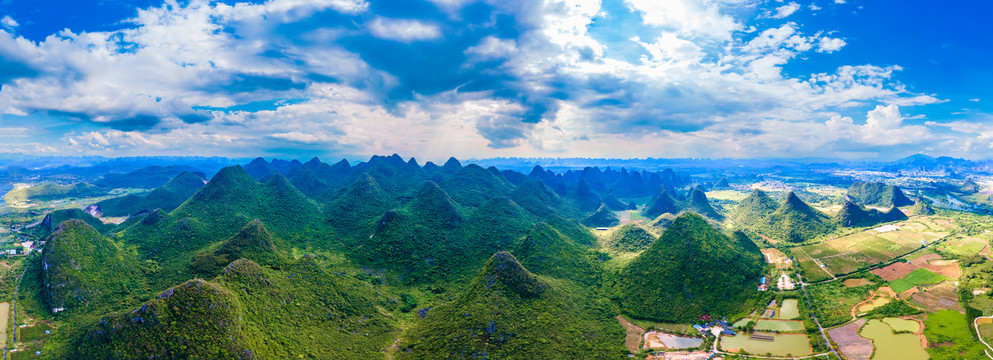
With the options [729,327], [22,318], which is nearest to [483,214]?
[729,327]

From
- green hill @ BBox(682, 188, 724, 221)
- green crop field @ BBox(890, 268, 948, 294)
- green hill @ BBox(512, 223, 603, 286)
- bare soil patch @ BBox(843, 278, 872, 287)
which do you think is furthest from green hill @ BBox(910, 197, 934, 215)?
green hill @ BBox(512, 223, 603, 286)

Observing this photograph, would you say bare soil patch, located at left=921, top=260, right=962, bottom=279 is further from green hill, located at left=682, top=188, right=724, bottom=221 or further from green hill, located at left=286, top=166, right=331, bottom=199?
green hill, located at left=286, top=166, right=331, bottom=199

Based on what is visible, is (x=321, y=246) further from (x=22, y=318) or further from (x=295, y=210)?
(x=22, y=318)

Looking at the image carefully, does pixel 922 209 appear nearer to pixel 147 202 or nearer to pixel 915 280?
pixel 915 280

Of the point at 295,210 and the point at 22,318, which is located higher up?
the point at 295,210

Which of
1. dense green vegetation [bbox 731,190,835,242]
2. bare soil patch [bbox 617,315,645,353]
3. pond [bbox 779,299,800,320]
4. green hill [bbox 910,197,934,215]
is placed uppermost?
green hill [bbox 910,197,934,215]

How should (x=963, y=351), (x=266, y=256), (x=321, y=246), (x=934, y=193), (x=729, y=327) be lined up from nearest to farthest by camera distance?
(x=963, y=351) < (x=729, y=327) < (x=266, y=256) < (x=321, y=246) < (x=934, y=193)
